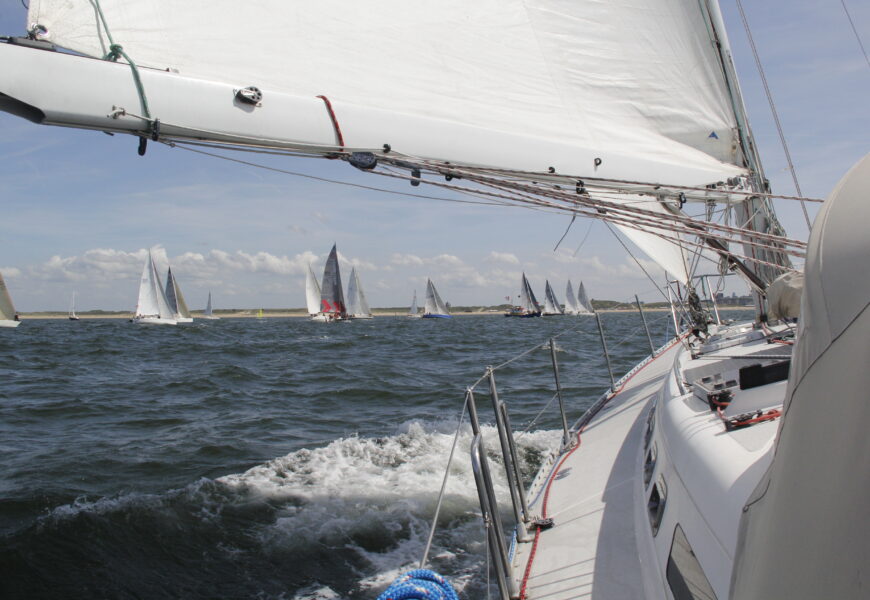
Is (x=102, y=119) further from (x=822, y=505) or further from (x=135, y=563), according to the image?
(x=135, y=563)

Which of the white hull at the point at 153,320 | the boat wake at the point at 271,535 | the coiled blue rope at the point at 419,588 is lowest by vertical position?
the boat wake at the point at 271,535

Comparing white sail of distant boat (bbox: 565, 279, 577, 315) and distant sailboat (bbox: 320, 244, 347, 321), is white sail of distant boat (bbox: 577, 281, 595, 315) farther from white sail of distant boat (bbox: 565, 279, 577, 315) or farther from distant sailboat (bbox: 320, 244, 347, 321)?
distant sailboat (bbox: 320, 244, 347, 321)

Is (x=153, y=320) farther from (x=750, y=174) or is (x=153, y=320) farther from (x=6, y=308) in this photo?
(x=750, y=174)

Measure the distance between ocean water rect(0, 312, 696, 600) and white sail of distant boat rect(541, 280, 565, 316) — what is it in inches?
2450

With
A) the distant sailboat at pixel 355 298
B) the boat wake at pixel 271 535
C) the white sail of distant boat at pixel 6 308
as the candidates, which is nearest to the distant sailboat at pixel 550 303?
the distant sailboat at pixel 355 298

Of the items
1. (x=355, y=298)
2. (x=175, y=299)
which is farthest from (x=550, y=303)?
(x=175, y=299)

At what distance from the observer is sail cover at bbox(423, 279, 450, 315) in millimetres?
71750

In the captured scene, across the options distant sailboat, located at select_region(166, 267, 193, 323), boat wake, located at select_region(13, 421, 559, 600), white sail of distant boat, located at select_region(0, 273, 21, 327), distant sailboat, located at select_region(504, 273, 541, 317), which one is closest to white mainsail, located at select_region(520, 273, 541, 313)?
distant sailboat, located at select_region(504, 273, 541, 317)

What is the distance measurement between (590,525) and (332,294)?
173ft

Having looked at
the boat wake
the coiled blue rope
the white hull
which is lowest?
the boat wake

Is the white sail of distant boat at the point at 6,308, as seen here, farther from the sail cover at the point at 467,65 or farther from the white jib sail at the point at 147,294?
the sail cover at the point at 467,65

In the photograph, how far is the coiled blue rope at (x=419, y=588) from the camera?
2.12 metres

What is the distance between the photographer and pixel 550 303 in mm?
75750

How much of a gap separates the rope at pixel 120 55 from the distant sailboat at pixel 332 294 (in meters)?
51.1
